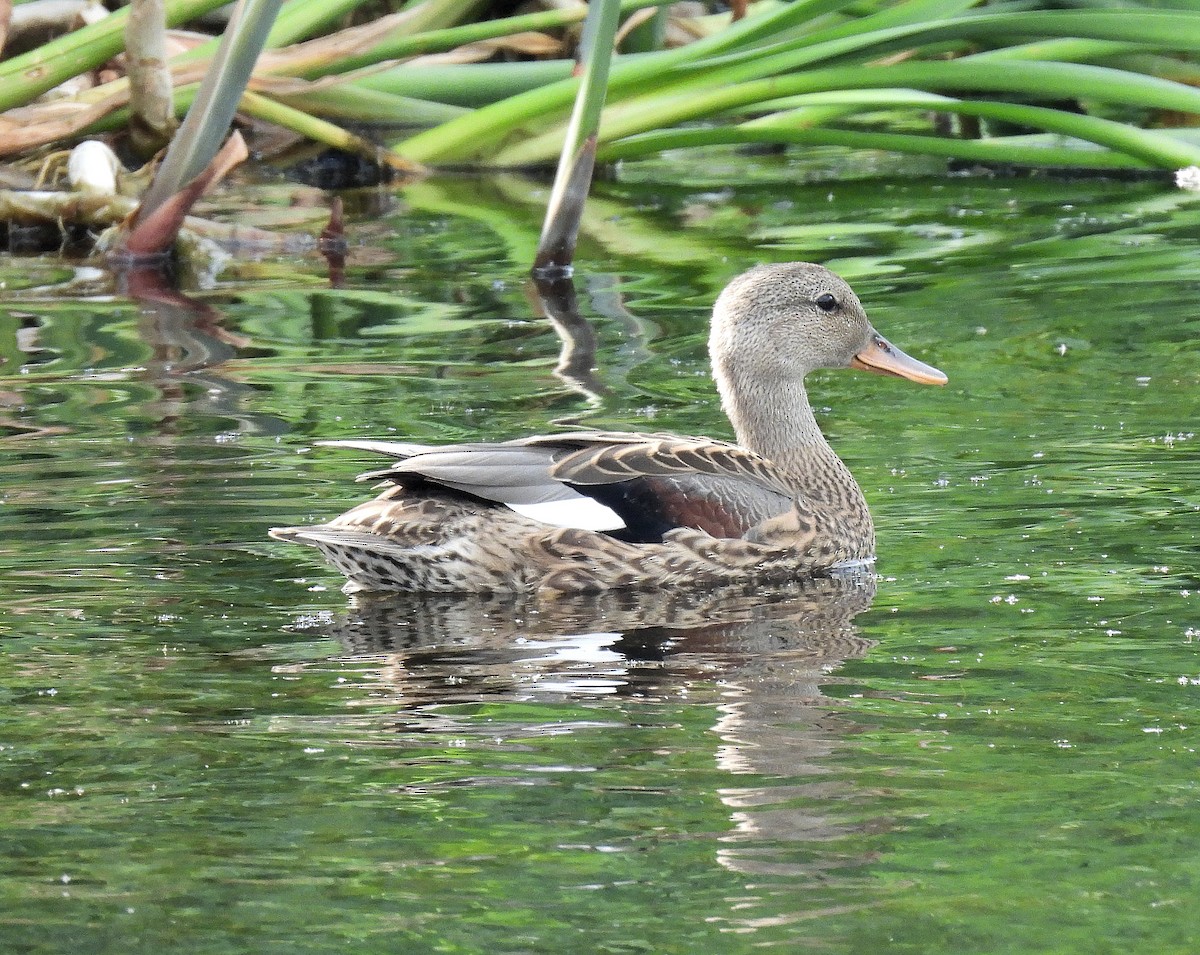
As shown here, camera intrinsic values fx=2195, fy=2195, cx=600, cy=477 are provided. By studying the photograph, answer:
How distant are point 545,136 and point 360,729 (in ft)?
29.2

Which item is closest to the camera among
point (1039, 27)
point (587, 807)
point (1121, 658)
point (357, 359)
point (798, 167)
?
point (587, 807)

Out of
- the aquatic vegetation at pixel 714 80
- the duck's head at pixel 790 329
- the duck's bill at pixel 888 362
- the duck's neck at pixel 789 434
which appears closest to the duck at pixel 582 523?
the duck's neck at pixel 789 434

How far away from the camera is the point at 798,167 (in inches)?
619

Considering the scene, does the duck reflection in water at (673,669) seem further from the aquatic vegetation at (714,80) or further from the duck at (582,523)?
the aquatic vegetation at (714,80)

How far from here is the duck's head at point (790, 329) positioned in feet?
24.3

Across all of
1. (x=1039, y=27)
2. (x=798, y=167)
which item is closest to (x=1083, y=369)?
(x=1039, y=27)

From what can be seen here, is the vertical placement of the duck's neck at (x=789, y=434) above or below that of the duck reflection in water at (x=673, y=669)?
above

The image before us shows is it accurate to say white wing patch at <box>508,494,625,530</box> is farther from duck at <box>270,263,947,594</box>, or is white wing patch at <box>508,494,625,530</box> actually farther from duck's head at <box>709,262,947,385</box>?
duck's head at <box>709,262,947,385</box>

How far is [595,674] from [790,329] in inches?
91.6

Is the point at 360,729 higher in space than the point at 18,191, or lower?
lower

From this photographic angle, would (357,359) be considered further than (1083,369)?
Yes

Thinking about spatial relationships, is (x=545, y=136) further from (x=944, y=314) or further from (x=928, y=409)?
(x=928, y=409)

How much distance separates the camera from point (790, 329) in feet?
24.5

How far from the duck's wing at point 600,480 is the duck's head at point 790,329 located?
2.49ft
